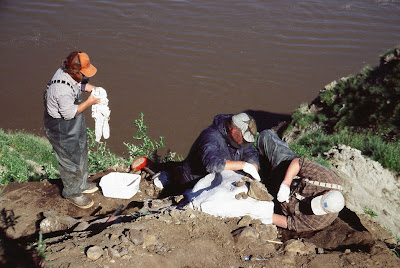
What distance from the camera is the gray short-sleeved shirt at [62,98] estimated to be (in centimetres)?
374

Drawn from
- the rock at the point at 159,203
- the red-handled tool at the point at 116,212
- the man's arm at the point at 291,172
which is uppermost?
the man's arm at the point at 291,172

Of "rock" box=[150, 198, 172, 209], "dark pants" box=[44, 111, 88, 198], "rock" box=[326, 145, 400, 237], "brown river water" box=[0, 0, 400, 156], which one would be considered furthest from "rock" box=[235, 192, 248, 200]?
"brown river water" box=[0, 0, 400, 156]

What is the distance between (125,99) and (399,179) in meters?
7.11

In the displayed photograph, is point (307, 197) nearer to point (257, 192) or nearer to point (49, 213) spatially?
point (257, 192)

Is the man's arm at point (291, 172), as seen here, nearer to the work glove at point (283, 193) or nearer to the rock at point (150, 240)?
the work glove at point (283, 193)

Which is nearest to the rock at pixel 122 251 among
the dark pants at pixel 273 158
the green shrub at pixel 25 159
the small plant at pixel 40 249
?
the small plant at pixel 40 249

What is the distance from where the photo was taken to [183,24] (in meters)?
13.3

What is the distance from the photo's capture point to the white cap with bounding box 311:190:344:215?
3.62m

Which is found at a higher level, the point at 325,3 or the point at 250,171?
the point at 325,3

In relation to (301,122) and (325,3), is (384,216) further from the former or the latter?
(325,3)

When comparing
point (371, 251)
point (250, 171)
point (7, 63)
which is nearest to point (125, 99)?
point (7, 63)

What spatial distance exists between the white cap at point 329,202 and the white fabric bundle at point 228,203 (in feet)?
1.54

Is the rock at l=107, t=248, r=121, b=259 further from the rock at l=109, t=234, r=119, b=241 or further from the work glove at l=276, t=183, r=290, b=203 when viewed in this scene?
the work glove at l=276, t=183, r=290, b=203

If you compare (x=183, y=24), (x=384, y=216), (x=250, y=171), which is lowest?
(x=384, y=216)
